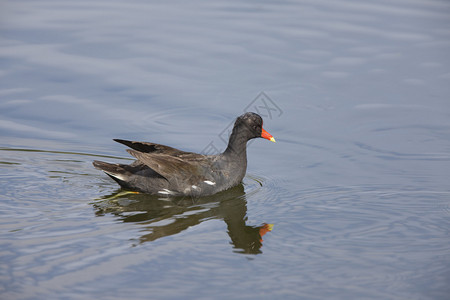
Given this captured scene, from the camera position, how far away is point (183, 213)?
7.26 metres

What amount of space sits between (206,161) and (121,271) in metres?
2.83

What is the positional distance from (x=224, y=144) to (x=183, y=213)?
7.29ft

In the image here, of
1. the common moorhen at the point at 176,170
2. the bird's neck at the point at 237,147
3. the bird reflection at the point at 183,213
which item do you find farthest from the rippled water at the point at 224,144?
the bird's neck at the point at 237,147

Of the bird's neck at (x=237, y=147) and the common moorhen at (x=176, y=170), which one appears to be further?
the bird's neck at (x=237, y=147)

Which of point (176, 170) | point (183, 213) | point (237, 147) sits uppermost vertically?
point (237, 147)

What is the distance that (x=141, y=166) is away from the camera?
319 inches

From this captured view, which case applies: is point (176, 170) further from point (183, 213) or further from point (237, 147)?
point (237, 147)

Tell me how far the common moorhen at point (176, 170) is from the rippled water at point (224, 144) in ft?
0.71

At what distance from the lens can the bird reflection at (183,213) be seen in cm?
661

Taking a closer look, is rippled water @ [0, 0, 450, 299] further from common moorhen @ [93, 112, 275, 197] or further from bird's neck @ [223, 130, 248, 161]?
bird's neck @ [223, 130, 248, 161]

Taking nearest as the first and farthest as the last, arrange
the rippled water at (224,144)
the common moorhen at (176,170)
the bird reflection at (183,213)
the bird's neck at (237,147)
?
the rippled water at (224,144)
the bird reflection at (183,213)
the common moorhen at (176,170)
the bird's neck at (237,147)

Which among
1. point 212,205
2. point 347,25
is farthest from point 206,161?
point 347,25

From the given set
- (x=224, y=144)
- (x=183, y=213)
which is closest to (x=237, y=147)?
(x=224, y=144)

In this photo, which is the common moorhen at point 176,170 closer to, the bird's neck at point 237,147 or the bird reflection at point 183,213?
the bird's neck at point 237,147
